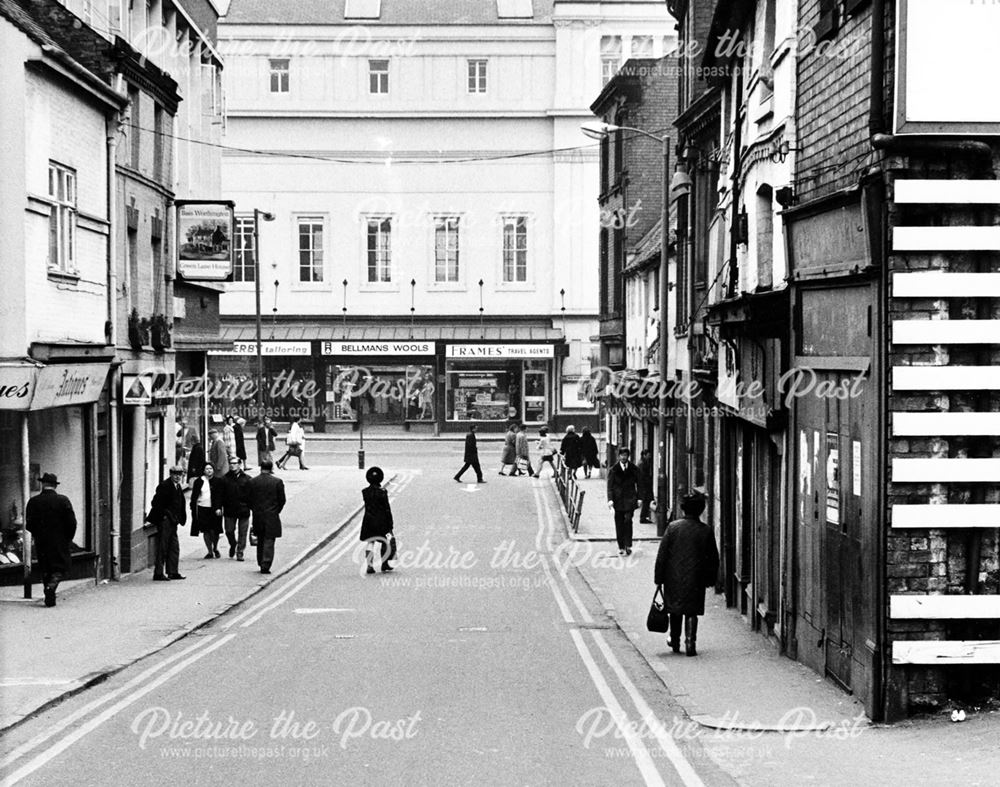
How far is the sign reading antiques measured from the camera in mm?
61344

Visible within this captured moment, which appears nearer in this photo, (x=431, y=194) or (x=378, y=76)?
(x=431, y=194)

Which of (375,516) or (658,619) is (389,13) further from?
(658,619)

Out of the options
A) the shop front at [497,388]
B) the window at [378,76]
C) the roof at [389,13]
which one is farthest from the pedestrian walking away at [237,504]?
the roof at [389,13]

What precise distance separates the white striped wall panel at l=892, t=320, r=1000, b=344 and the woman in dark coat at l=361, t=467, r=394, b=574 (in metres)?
12.1

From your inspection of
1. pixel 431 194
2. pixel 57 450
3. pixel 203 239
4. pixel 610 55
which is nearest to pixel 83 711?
pixel 57 450

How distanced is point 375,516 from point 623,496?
454cm

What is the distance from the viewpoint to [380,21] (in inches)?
2530

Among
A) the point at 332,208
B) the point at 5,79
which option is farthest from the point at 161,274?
the point at 332,208

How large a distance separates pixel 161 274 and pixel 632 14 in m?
39.4

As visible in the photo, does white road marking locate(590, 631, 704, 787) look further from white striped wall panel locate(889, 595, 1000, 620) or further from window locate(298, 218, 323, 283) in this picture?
window locate(298, 218, 323, 283)

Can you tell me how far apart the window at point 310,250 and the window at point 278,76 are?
593 centimetres

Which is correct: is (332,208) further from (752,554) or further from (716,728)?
(716,728)

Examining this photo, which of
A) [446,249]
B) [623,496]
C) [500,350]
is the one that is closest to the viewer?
[623,496]

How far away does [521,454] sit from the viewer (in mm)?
44344
